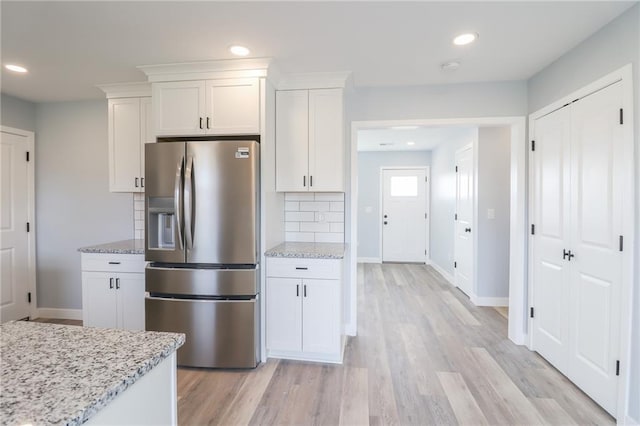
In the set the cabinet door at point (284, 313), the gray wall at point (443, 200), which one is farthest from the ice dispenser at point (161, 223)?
the gray wall at point (443, 200)

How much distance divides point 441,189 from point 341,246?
143 inches

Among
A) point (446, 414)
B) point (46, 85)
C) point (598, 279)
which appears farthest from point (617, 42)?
point (46, 85)

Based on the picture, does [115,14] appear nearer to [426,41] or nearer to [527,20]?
[426,41]

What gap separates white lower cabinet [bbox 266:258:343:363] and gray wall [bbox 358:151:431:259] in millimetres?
4470

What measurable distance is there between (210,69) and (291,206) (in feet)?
4.55

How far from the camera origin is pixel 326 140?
2.82m

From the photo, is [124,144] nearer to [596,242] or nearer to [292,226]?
[292,226]

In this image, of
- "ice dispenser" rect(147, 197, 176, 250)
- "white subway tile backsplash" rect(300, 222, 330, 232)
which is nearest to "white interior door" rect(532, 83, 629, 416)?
"white subway tile backsplash" rect(300, 222, 330, 232)

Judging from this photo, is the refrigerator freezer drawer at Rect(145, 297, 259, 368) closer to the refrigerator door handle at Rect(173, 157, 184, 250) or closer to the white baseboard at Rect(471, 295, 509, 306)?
the refrigerator door handle at Rect(173, 157, 184, 250)

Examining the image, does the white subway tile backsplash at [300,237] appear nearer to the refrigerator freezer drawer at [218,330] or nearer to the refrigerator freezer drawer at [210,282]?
the refrigerator freezer drawer at [210,282]

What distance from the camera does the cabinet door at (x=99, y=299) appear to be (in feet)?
9.16

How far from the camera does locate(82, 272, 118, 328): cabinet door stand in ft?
9.16

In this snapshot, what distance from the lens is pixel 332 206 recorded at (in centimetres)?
315

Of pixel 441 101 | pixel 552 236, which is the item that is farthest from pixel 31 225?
pixel 552 236
